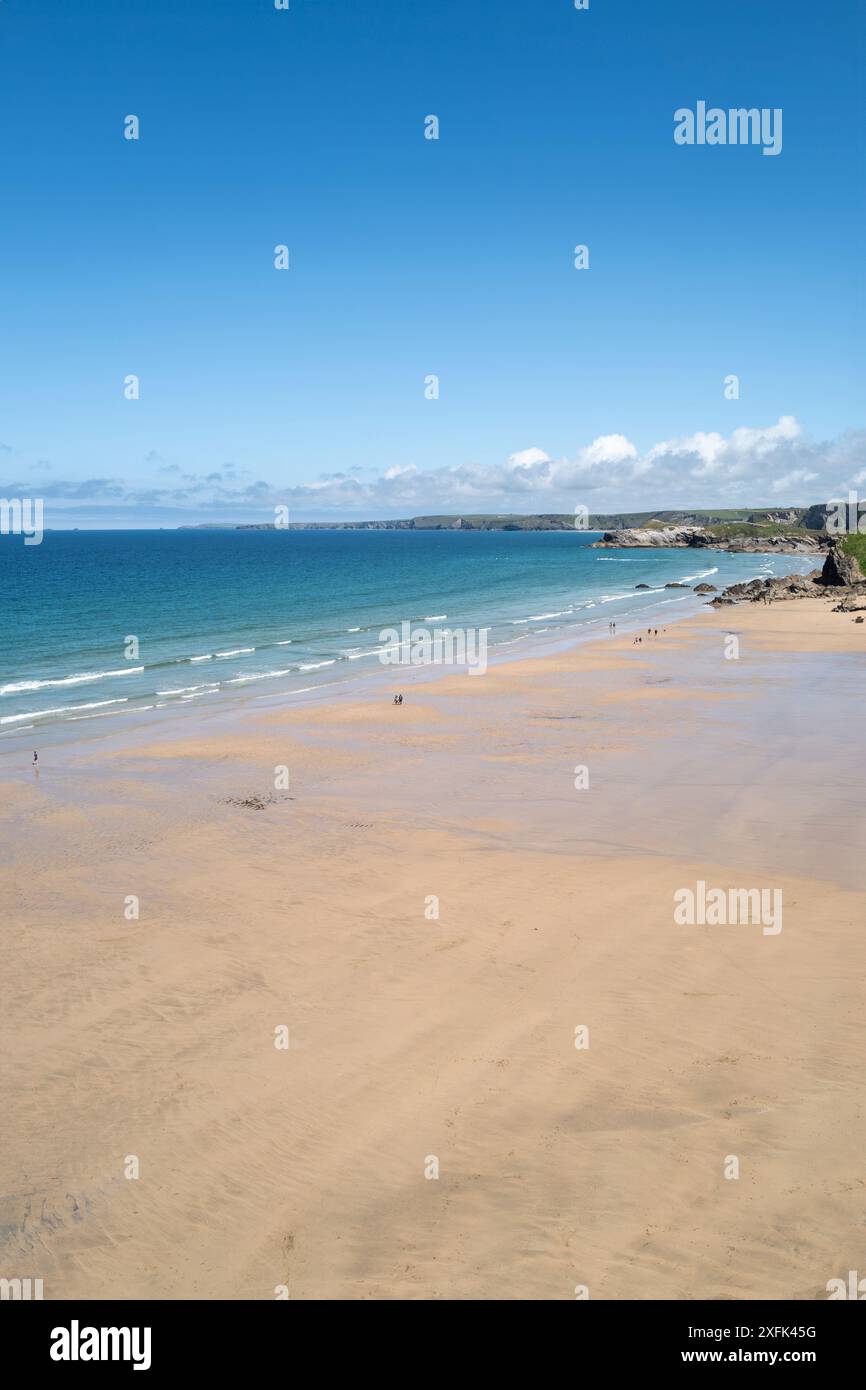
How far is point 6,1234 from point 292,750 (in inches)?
825

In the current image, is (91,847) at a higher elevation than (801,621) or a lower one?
lower

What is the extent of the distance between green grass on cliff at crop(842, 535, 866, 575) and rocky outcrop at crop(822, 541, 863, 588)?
2.30 metres

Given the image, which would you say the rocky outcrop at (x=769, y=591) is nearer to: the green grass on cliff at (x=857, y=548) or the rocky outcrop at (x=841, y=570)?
the rocky outcrop at (x=841, y=570)

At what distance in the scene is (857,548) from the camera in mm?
92000

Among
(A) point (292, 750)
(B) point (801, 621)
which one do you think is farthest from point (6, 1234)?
(B) point (801, 621)

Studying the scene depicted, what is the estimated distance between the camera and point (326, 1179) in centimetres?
927

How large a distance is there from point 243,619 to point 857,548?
63623 mm

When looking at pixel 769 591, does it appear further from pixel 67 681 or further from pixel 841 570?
pixel 67 681

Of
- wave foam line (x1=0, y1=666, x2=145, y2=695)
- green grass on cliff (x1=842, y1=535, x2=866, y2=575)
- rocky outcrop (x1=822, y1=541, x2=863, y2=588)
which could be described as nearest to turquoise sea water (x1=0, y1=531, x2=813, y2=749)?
wave foam line (x1=0, y1=666, x2=145, y2=695)

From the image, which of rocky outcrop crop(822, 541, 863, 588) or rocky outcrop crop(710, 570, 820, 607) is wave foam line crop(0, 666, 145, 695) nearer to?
rocky outcrop crop(710, 570, 820, 607)

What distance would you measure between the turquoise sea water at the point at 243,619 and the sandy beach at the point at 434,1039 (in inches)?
673

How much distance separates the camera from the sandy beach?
328 inches

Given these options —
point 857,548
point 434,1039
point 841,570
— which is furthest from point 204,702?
point 857,548
